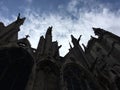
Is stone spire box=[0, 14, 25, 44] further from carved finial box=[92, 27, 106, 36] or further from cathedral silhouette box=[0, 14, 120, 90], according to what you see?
carved finial box=[92, 27, 106, 36]

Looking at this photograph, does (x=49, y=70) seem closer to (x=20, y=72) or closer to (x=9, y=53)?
(x=20, y=72)

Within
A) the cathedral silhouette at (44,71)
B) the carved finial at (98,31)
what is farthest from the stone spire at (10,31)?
the carved finial at (98,31)

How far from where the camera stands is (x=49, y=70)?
10.4m

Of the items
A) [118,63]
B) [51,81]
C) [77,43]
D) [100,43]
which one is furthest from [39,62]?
[100,43]

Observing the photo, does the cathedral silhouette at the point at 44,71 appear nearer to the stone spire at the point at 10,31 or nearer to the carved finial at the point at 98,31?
the stone spire at the point at 10,31

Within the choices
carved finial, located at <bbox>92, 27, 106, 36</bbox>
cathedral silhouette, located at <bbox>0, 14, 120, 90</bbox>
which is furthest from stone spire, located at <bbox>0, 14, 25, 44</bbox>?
carved finial, located at <bbox>92, 27, 106, 36</bbox>

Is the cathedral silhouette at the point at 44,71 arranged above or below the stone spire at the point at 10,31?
below

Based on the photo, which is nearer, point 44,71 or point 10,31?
point 44,71

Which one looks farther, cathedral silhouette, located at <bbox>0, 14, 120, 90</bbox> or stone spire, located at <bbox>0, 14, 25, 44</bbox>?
stone spire, located at <bbox>0, 14, 25, 44</bbox>

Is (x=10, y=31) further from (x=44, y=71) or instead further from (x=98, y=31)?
(x=98, y=31)

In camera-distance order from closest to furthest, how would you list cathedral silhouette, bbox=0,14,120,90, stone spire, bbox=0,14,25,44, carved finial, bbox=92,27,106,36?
cathedral silhouette, bbox=0,14,120,90 < stone spire, bbox=0,14,25,44 < carved finial, bbox=92,27,106,36

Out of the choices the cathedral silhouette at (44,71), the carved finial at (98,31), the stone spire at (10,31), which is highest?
the carved finial at (98,31)

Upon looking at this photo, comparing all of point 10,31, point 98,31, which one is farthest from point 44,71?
point 98,31

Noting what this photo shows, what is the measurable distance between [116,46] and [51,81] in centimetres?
1237
